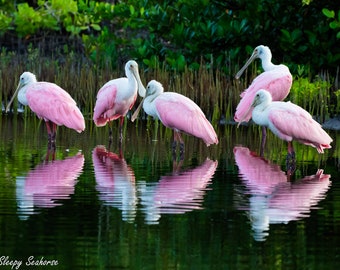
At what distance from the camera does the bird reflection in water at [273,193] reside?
8.09 metres

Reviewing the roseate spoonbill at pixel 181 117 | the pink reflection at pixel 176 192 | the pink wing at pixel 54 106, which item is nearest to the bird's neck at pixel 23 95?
the pink wing at pixel 54 106

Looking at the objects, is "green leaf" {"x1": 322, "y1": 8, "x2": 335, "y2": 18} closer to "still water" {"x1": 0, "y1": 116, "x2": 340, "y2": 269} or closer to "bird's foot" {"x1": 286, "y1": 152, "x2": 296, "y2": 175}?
"still water" {"x1": 0, "y1": 116, "x2": 340, "y2": 269}

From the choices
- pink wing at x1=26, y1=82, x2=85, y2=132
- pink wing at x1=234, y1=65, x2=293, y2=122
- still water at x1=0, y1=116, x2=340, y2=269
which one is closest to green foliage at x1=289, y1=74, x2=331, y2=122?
pink wing at x1=234, y1=65, x2=293, y2=122

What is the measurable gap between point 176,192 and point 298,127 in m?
2.86

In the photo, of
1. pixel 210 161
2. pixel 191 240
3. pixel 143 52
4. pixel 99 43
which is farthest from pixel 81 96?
pixel 191 240

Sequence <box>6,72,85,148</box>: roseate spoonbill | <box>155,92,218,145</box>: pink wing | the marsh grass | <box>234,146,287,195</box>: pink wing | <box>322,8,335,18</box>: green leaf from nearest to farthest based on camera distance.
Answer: <box>234,146,287,195</box>: pink wing < <box>155,92,218,145</box>: pink wing < <box>6,72,85,148</box>: roseate spoonbill < <box>322,8,335,18</box>: green leaf < the marsh grass

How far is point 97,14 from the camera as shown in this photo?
62.6ft

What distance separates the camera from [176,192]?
9344 mm

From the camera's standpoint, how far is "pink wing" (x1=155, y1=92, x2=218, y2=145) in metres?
12.7

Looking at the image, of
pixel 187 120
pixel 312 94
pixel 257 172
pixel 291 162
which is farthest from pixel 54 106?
pixel 312 94

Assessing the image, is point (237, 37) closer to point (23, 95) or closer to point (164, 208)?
point (23, 95)

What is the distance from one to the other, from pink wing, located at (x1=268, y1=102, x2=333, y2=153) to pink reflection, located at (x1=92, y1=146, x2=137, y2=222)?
5.38 feet

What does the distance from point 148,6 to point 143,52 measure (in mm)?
735

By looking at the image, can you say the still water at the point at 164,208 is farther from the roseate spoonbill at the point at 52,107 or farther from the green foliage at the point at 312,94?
the green foliage at the point at 312,94
